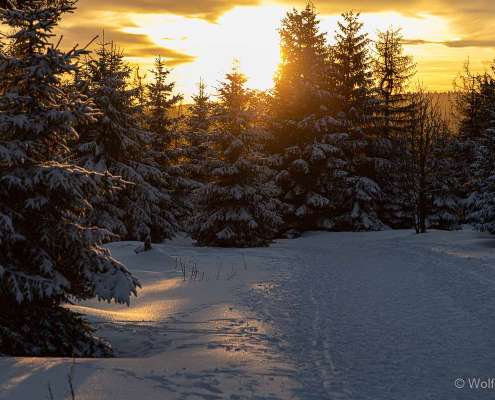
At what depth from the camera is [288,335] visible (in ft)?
26.5

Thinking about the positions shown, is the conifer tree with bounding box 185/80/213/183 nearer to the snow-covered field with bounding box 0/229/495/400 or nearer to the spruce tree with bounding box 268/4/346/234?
the spruce tree with bounding box 268/4/346/234

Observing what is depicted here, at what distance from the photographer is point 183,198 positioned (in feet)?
110

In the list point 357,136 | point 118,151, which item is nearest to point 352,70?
point 357,136

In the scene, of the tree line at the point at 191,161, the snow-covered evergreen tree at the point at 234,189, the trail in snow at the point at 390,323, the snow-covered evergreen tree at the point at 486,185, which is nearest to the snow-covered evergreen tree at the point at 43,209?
the tree line at the point at 191,161

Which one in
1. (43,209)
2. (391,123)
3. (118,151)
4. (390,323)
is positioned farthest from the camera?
(391,123)

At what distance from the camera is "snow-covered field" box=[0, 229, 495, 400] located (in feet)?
17.3

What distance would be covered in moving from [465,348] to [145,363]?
469cm

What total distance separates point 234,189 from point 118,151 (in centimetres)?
654

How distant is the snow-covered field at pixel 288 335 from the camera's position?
527 centimetres

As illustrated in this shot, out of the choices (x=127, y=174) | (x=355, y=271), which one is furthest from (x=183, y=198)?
(x=355, y=271)

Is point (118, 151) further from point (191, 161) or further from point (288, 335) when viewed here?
point (288, 335)

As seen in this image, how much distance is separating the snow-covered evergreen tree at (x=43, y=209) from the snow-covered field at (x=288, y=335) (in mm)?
1012

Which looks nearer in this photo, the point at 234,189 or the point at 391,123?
the point at 234,189

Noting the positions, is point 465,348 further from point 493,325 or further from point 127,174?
point 127,174
